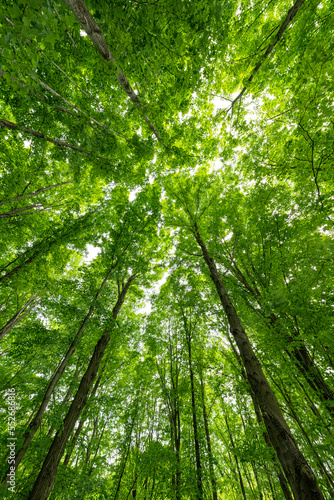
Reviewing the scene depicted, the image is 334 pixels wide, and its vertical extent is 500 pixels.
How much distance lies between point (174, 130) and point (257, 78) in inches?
93.7

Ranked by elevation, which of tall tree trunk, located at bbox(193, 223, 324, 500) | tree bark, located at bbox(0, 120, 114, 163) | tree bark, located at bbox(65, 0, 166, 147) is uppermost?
tree bark, located at bbox(0, 120, 114, 163)

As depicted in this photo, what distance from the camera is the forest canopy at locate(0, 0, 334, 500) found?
2539mm

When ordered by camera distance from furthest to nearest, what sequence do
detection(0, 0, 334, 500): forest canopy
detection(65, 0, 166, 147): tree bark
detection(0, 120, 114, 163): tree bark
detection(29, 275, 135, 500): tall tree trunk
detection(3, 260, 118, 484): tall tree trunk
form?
detection(0, 120, 114, 163): tree bark
detection(3, 260, 118, 484): tall tree trunk
detection(29, 275, 135, 500): tall tree trunk
detection(0, 0, 334, 500): forest canopy
detection(65, 0, 166, 147): tree bark

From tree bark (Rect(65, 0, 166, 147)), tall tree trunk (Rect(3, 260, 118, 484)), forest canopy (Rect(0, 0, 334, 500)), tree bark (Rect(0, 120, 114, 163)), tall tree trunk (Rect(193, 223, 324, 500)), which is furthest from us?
tree bark (Rect(0, 120, 114, 163))

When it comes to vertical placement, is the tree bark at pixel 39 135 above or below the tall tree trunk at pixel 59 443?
above

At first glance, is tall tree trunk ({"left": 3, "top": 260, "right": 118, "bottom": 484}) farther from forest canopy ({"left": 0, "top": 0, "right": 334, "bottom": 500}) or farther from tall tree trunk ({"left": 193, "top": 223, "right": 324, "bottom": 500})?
tall tree trunk ({"left": 193, "top": 223, "right": 324, "bottom": 500})

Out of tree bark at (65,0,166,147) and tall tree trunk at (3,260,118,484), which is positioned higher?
tree bark at (65,0,166,147)

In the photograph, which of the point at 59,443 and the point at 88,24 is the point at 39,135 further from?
the point at 59,443

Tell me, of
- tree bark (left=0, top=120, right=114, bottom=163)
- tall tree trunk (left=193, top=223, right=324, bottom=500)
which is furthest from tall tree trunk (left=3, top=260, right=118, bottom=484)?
tree bark (left=0, top=120, right=114, bottom=163)

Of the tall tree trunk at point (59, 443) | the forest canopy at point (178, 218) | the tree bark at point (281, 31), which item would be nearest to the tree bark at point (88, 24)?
the forest canopy at point (178, 218)

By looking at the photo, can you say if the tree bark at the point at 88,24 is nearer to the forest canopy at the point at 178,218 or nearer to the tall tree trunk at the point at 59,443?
the forest canopy at the point at 178,218

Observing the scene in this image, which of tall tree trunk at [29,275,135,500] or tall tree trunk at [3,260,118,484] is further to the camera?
tall tree trunk at [3,260,118,484]

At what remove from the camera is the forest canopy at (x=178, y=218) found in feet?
8.33

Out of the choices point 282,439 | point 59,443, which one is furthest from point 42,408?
point 282,439
